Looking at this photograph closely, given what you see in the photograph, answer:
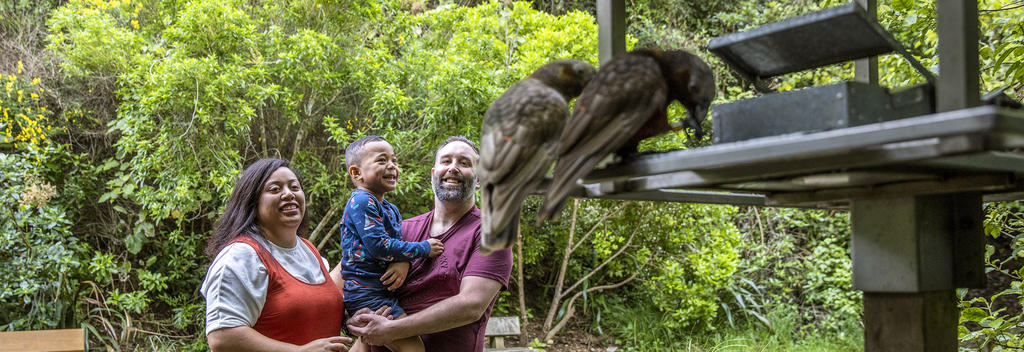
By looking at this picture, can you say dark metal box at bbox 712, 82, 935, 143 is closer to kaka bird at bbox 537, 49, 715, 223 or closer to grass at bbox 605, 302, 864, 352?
kaka bird at bbox 537, 49, 715, 223

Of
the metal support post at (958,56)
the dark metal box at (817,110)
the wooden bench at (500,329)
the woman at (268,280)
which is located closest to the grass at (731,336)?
the wooden bench at (500,329)

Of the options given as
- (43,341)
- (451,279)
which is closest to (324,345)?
(451,279)

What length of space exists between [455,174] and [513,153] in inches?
53.9

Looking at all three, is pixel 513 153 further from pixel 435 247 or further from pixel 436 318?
pixel 435 247

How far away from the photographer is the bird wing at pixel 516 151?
4.41 feet

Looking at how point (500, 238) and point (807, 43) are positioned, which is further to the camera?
point (807, 43)

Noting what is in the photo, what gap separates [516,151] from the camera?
136cm

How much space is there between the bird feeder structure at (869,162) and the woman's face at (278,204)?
1151 mm

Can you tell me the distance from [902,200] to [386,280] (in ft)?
5.18

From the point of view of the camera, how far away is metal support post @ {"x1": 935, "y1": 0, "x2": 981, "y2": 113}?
122 cm

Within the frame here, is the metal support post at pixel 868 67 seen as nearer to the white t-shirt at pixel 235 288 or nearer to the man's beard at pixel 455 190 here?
the man's beard at pixel 455 190

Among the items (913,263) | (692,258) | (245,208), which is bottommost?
(692,258)

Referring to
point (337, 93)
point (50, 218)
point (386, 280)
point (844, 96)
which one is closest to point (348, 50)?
point (337, 93)

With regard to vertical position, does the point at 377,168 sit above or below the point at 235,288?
above
